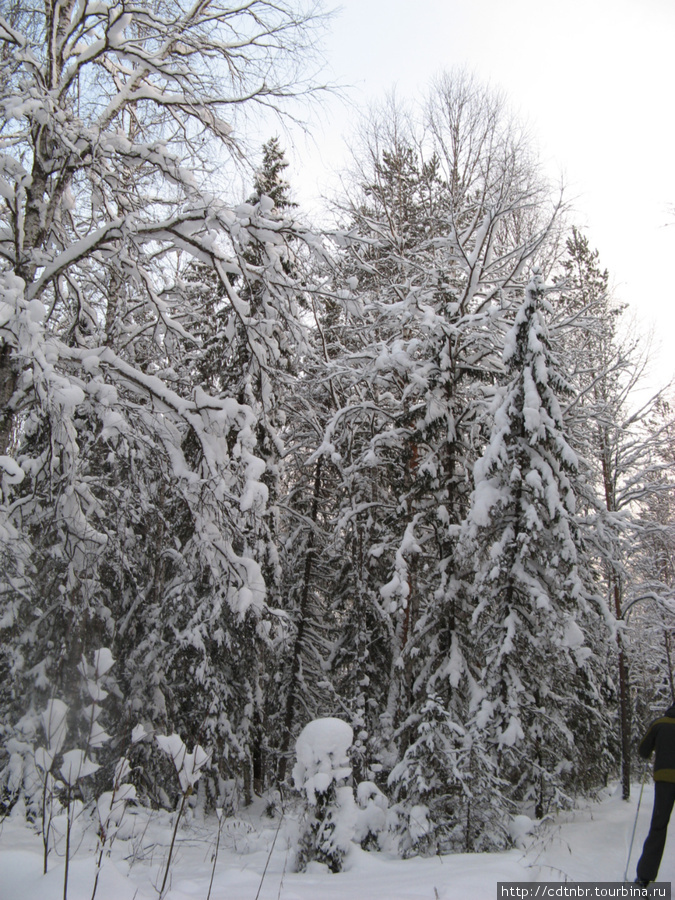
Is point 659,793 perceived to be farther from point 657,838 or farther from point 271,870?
point 271,870

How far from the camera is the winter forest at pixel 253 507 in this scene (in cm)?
513

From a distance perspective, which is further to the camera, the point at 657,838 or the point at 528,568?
the point at 528,568

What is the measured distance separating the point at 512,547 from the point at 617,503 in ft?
23.7

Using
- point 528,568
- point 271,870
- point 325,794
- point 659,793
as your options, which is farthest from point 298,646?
point 659,793

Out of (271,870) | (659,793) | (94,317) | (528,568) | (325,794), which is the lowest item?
(271,870)

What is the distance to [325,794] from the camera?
199 inches

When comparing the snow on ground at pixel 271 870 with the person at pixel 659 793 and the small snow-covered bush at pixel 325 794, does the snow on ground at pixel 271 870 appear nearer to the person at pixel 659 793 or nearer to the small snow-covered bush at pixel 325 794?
the small snow-covered bush at pixel 325 794

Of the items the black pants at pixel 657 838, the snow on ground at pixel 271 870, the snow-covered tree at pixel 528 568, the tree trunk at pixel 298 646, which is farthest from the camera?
the tree trunk at pixel 298 646

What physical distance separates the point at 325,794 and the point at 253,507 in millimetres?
2659

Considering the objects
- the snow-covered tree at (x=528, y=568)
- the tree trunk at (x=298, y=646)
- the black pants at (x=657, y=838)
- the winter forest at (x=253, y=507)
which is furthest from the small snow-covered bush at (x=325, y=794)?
the tree trunk at (x=298, y=646)

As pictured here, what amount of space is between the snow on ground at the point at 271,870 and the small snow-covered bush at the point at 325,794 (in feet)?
0.49

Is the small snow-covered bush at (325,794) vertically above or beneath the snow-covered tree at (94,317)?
beneath

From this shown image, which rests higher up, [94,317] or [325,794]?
[94,317]

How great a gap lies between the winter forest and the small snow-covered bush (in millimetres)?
21
